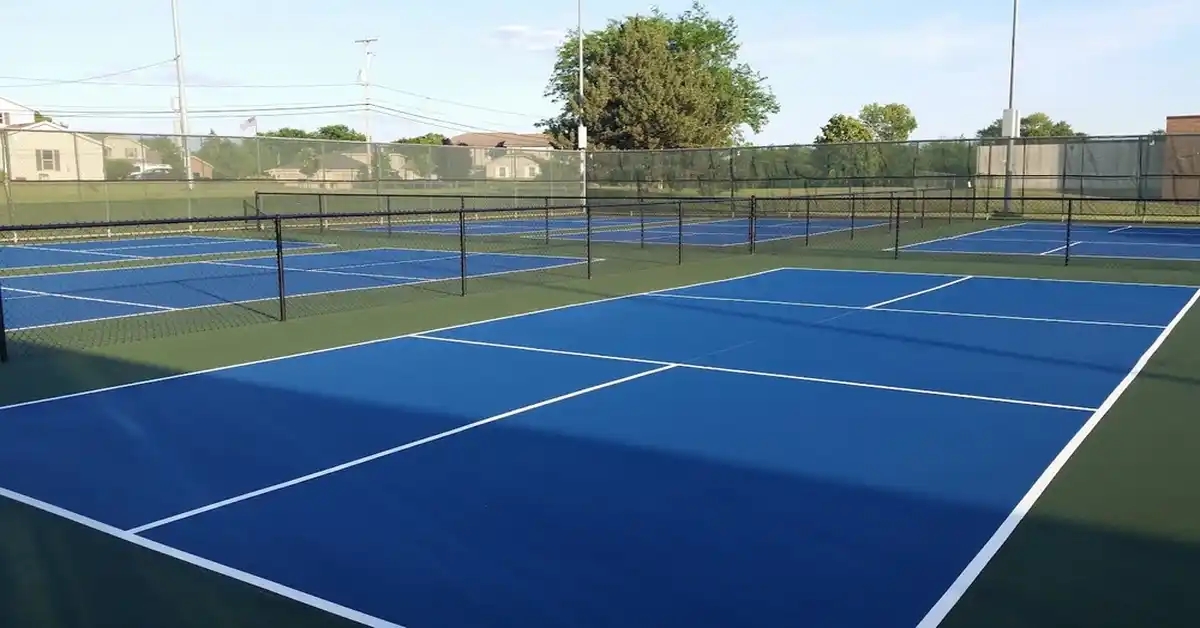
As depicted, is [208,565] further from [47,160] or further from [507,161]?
[507,161]

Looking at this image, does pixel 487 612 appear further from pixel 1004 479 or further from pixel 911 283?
pixel 911 283

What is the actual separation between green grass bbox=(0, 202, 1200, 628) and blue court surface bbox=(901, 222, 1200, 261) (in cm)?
998

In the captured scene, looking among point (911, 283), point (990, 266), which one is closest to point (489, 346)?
point (911, 283)

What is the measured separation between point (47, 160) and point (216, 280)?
1466 centimetres

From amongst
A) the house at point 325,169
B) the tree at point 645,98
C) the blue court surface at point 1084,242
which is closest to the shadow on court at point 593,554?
the blue court surface at point 1084,242

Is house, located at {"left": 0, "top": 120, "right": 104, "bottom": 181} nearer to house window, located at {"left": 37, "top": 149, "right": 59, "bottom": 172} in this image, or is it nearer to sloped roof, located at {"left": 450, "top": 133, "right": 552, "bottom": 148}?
house window, located at {"left": 37, "top": 149, "right": 59, "bottom": 172}

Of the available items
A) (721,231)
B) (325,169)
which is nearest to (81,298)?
(721,231)

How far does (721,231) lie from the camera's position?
30453mm

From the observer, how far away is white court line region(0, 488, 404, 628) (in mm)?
4223

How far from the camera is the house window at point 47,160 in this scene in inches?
1112

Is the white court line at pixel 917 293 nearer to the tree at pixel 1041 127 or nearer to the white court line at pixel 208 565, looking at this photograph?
the white court line at pixel 208 565

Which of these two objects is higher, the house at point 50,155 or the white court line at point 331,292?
the house at point 50,155

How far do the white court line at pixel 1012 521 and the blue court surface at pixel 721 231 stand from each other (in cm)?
1600

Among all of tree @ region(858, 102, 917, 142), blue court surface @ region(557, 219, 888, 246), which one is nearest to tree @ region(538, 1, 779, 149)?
blue court surface @ region(557, 219, 888, 246)
